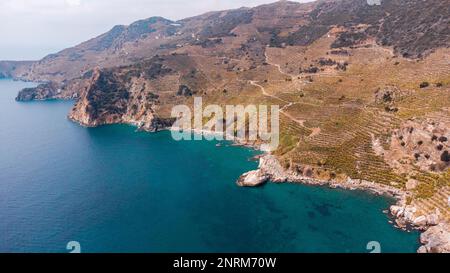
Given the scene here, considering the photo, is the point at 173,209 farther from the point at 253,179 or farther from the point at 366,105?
the point at 366,105

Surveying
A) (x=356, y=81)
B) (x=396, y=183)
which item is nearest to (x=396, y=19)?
(x=356, y=81)

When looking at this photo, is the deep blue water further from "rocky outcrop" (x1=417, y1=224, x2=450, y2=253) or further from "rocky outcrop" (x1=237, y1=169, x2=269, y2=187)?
"rocky outcrop" (x1=237, y1=169, x2=269, y2=187)

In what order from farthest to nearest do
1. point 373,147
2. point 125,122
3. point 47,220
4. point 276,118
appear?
point 125,122 → point 276,118 → point 373,147 → point 47,220

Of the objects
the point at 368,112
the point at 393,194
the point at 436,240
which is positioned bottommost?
the point at 436,240

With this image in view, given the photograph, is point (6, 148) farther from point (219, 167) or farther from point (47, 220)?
point (219, 167)

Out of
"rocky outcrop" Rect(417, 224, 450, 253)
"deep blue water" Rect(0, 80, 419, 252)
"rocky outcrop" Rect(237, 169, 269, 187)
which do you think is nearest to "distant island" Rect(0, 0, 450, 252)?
"rocky outcrop" Rect(417, 224, 450, 253)

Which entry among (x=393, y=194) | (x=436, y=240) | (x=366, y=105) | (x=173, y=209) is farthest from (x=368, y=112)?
(x=173, y=209)
